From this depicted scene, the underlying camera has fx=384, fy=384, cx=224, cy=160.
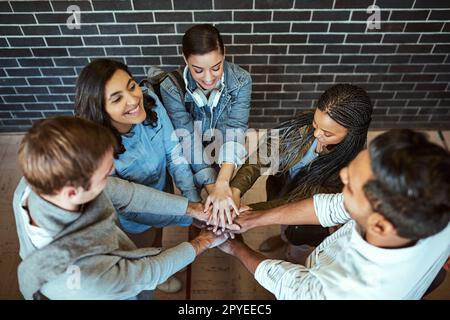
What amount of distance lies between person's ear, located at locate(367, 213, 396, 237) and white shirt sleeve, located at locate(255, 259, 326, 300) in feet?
0.91

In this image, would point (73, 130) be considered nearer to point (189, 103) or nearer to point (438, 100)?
point (189, 103)

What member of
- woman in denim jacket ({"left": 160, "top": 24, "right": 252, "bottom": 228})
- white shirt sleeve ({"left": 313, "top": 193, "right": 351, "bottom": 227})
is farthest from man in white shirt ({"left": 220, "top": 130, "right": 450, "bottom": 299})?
Answer: woman in denim jacket ({"left": 160, "top": 24, "right": 252, "bottom": 228})

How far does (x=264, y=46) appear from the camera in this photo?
8.75 feet

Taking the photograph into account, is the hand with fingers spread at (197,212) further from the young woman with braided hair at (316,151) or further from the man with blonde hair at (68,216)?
the man with blonde hair at (68,216)

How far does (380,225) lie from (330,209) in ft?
1.69

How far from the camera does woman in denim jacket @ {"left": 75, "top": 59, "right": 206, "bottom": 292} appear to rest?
1.56 meters

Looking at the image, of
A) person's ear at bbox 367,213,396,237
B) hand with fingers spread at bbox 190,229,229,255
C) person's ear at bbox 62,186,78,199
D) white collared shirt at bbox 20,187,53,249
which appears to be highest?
person's ear at bbox 62,186,78,199

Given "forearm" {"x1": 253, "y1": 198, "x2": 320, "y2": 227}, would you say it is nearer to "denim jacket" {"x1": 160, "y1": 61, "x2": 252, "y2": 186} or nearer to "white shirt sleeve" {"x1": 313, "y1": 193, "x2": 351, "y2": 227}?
"white shirt sleeve" {"x1": 313, "y1": 193, "x2": 351, "y2": 227}

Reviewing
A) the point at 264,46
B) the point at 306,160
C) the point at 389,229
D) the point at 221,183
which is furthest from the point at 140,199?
the point at 264,46

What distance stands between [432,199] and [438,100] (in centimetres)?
241

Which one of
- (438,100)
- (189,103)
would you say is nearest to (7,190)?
(189,103)

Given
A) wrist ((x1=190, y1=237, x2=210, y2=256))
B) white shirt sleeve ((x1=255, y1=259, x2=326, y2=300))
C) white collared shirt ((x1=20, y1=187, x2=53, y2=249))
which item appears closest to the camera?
white collared shirt ((x1=20, y1=187, x2=53, y2=249))

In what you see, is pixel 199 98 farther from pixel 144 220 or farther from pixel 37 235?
pixel 37 235
